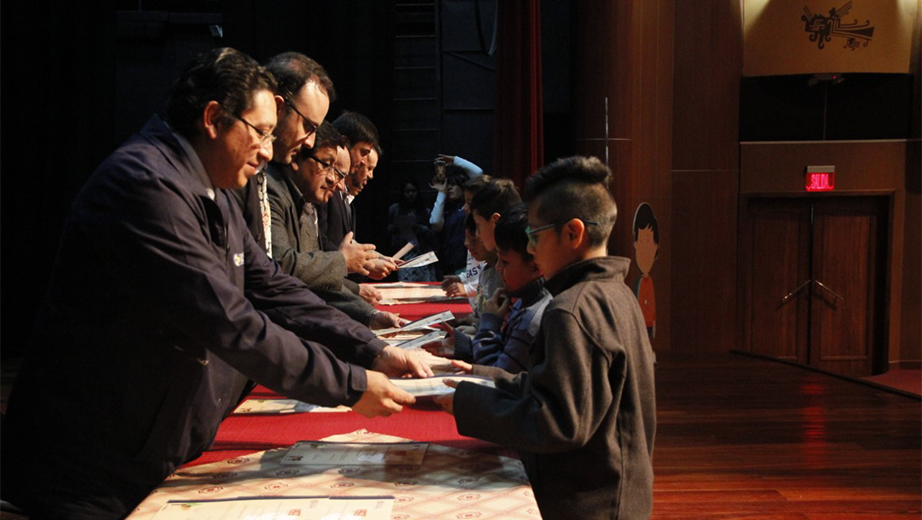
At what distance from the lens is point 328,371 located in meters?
1.50

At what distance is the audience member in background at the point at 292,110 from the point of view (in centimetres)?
235

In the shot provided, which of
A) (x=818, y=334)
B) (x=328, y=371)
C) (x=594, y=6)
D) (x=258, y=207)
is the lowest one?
(x=818, y=334)

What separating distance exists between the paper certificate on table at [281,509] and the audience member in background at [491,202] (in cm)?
169

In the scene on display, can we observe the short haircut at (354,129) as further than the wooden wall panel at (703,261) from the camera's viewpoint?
No

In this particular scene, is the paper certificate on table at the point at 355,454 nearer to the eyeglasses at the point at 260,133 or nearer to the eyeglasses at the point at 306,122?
the eyeglasses at the point at 260,133

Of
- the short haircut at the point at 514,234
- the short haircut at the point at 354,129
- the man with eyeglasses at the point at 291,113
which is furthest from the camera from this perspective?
the short haircut at the point at 354,129

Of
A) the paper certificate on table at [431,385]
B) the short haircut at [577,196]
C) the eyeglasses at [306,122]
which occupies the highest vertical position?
the eyeglasses at [306,122]

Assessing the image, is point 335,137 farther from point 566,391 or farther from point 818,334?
point 818,334

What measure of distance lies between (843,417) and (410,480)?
15.1 feet

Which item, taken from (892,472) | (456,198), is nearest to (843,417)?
(892,472)

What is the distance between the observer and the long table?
4.40ft

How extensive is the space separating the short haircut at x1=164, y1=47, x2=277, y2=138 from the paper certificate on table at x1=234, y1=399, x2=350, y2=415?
697 millimetres

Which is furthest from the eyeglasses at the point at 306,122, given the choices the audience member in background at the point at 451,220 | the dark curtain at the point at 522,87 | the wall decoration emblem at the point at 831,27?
the wall decoration emblem at the point at 831,27

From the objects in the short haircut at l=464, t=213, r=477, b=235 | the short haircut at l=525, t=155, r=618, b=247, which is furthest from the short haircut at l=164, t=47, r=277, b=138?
the short haircut at l=464, t=213, r=477, b=235
